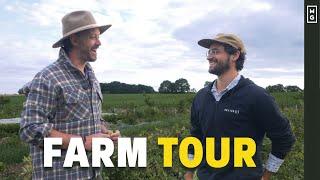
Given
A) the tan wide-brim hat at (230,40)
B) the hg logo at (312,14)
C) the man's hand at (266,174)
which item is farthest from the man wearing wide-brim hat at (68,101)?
the hg logo at (312,14)

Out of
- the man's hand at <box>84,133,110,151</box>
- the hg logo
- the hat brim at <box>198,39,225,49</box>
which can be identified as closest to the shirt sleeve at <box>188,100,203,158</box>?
the hat brim at <box>198,39,225,49</box>

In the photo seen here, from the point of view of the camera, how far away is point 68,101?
A: 3.41 metres

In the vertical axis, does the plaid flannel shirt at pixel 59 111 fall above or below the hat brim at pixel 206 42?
below

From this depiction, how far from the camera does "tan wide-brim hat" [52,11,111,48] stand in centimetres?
363

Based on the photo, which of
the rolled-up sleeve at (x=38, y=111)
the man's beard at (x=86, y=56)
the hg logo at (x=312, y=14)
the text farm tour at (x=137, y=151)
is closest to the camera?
the rolled-up sleeve at (x=38, y=111)

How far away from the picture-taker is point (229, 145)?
3883 mm

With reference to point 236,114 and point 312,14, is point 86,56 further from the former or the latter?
point 312,14

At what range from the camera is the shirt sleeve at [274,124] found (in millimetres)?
3818

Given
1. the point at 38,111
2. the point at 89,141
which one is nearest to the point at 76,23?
the point at 38,111

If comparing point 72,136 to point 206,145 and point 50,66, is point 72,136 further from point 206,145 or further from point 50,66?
point 206,145

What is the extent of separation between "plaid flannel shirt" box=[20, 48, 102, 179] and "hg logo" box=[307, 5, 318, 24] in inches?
85.7

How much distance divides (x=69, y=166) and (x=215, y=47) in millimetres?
1510

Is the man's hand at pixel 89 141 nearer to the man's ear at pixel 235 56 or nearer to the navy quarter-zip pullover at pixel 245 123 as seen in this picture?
the navy quarter-zip pullover at pixel 245 123

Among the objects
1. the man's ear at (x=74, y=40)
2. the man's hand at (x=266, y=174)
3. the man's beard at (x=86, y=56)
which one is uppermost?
the man's ear at (x=74, y=40)
